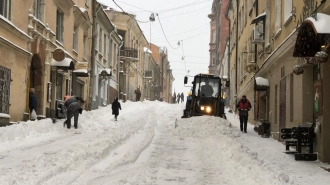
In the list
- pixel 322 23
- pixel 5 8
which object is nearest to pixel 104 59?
pixel 5 8

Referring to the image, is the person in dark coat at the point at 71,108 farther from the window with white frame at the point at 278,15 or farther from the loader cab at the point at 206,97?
the window with white frame at the point at 278,15

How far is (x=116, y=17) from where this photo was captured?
48.3 metres

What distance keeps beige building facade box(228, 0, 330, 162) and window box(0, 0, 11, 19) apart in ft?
30.5

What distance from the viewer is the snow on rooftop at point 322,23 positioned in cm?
888

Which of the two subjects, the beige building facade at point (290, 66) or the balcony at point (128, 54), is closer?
the beige building facade at point (290, 66)

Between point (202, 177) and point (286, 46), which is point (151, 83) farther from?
point (202, 177)

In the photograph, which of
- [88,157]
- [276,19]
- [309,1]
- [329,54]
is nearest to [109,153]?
[88,157]

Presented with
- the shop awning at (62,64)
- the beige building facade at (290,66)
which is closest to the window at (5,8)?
the shop awning at (62,64)

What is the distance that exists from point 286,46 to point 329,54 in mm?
3705

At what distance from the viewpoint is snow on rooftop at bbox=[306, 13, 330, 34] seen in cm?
888

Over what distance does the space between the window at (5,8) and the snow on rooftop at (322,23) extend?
1048cm

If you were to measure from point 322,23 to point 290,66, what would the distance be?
17.7 feet

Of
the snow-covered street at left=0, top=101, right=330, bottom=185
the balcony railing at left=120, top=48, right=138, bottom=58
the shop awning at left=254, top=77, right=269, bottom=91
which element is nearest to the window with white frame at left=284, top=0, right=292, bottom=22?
the shop awning at left=254, top=77, right=269, bottom=91

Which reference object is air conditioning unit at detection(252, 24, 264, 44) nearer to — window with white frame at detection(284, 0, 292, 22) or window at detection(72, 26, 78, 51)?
window with white frame at detection(284, 0, 292, 22)
